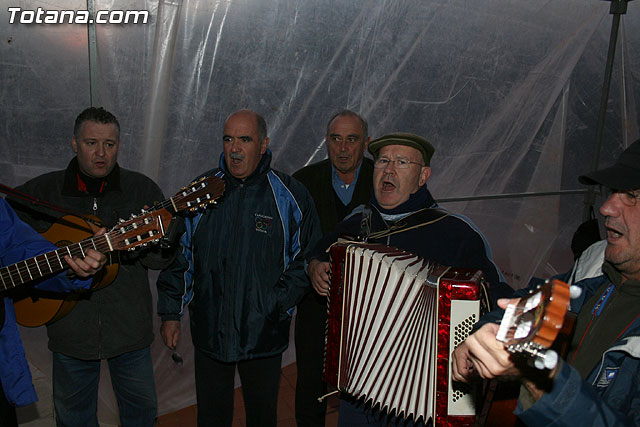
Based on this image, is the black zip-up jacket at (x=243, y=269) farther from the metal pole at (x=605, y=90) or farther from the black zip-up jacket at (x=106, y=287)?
the metal pole at (x=605, y=90)

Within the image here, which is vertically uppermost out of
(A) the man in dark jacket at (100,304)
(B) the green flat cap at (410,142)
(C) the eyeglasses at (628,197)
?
(B) the green flat cap at (410,142)

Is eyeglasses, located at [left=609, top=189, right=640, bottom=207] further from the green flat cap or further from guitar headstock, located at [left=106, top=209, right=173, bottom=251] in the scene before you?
guitar headstock, located at [left=106, top=209, right=173, bottom=251]

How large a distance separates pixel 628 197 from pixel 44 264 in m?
2.42

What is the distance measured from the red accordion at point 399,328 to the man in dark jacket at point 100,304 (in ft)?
3.49

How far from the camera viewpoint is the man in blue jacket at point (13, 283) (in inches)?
85.0

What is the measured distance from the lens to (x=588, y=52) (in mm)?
4504

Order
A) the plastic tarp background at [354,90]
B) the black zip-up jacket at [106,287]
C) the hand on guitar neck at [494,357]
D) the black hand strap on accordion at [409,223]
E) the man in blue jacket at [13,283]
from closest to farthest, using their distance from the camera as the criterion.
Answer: the hand on guitar neck at [494,357], the man in blue jacket at [13,283], the black hand strap on accordion at [409,223], the black zip-up jacket at [106,287], the plastic tarp background at [354,90]

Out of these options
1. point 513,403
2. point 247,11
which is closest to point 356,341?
point 513,403

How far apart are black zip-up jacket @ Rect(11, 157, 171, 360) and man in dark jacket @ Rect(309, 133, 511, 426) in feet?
3.20

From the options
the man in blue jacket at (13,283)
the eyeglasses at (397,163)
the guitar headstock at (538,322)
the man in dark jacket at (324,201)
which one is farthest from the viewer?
the man in dark jacket at (324,201)

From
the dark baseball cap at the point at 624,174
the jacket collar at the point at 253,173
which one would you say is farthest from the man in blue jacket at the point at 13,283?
the dark baseball cap at the point at 624,174

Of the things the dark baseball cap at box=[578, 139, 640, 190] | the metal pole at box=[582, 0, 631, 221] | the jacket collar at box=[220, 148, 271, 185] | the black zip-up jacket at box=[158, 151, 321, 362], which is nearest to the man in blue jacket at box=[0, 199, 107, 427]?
the black zip-up jacket at box=[158, 151, 321, 362]

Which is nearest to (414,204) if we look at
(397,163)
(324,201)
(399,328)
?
(397,163)

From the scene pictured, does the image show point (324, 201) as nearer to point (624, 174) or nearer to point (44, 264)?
point (44, 264)
